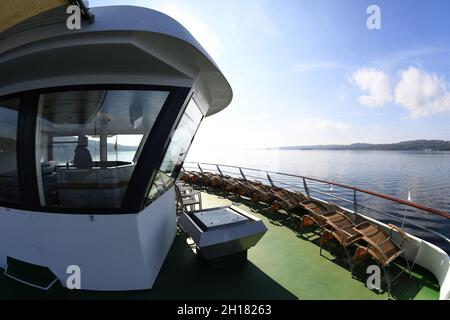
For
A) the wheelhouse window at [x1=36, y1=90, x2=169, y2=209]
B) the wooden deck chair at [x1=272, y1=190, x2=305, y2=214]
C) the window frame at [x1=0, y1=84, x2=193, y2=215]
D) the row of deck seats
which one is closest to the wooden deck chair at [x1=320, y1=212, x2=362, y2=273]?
the row of deck seats

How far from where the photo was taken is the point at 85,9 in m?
2.44

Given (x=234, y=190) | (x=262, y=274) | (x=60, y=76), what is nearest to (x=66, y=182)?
(x=60, y=76)

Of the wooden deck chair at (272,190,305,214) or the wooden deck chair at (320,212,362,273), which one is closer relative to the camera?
the wooden deck chair at (320,212,362,273)

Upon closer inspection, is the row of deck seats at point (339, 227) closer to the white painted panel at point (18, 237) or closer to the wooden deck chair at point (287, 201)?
the wooden deck chair at point (287, 201)

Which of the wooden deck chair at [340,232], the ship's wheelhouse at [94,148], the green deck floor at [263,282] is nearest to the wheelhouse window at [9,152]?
the ship's wheelhouse at [94,148]

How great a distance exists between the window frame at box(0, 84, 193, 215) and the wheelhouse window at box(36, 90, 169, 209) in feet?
0.19

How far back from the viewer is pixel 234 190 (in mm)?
8164

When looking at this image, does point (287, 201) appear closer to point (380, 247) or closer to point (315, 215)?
point (315, 215)

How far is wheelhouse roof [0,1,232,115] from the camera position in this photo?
8.59 ft

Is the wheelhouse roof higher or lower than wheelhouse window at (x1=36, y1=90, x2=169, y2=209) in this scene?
higher

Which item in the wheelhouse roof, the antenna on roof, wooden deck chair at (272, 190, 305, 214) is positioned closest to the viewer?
the antenna on roof

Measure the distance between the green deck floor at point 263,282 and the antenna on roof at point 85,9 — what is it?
11.2ft

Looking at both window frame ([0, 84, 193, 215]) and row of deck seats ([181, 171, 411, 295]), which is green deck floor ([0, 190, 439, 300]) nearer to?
row of deck seats ([181, 171, 411, 295])

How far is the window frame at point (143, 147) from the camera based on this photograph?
3.26 m
